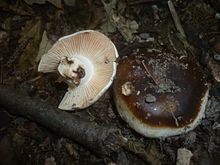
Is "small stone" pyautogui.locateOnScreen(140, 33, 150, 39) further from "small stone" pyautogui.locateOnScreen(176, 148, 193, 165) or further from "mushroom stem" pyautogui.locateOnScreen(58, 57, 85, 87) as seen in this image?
"small stone" pyautogui.locateOnScreen(176, 148, 193, 165)

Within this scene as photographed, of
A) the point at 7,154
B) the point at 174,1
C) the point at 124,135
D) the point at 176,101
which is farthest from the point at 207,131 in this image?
the point at 7,154

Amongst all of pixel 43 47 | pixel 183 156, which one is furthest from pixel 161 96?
pixel 43 47

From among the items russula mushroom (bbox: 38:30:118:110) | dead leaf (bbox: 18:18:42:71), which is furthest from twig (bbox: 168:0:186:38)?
dead leaf (bbox: 18:18:42:71)

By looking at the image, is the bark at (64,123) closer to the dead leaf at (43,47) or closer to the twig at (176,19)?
the dead leaf at (43,47)

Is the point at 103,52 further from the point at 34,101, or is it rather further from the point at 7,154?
the point at 7,154

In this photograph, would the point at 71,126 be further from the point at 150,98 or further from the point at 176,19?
the point at 176,19

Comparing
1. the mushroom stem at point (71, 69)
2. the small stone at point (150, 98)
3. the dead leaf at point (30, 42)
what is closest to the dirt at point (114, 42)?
the dead leaf at point (30, 42)
